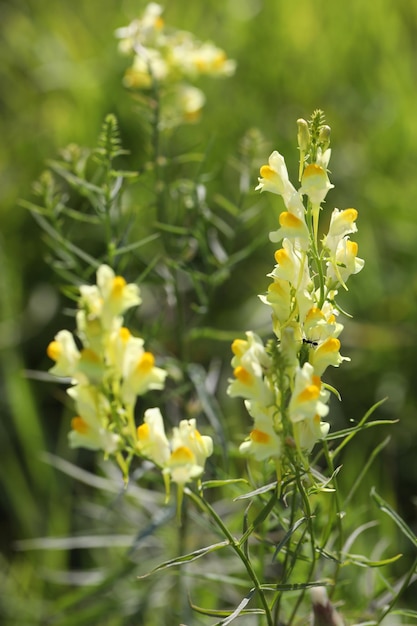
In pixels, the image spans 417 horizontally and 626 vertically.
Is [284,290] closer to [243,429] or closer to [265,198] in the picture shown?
[243,429]

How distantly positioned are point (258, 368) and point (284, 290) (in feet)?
0.22

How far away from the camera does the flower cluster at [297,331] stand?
1.73 feet

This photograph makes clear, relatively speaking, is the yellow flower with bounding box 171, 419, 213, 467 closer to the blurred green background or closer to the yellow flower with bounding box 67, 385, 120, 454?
the yellow flower with bounding box 67, 385, 120, 454

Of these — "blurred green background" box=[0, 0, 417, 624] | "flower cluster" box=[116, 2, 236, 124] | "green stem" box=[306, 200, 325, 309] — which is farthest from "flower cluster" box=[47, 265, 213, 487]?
"blurred green background" box=[0, 0, 417, 624]

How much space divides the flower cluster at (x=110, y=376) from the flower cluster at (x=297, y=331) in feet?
0.18

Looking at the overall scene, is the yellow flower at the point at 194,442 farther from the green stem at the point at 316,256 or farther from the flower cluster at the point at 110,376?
the green stem at the point at 316,256

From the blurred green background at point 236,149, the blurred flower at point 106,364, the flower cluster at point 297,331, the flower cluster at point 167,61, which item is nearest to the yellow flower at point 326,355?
the flower cluster at point 297,331

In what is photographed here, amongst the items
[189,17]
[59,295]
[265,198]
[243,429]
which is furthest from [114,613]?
[189,17]

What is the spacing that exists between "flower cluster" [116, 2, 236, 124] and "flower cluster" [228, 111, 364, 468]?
36cm

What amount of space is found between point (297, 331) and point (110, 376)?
0.13 meters

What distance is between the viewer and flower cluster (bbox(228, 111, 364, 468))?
0.53 m

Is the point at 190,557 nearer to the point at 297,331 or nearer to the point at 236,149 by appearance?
the point at 297,331

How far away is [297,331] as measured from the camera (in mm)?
566

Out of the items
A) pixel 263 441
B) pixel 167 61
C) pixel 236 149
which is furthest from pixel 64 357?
pixel 236 149
